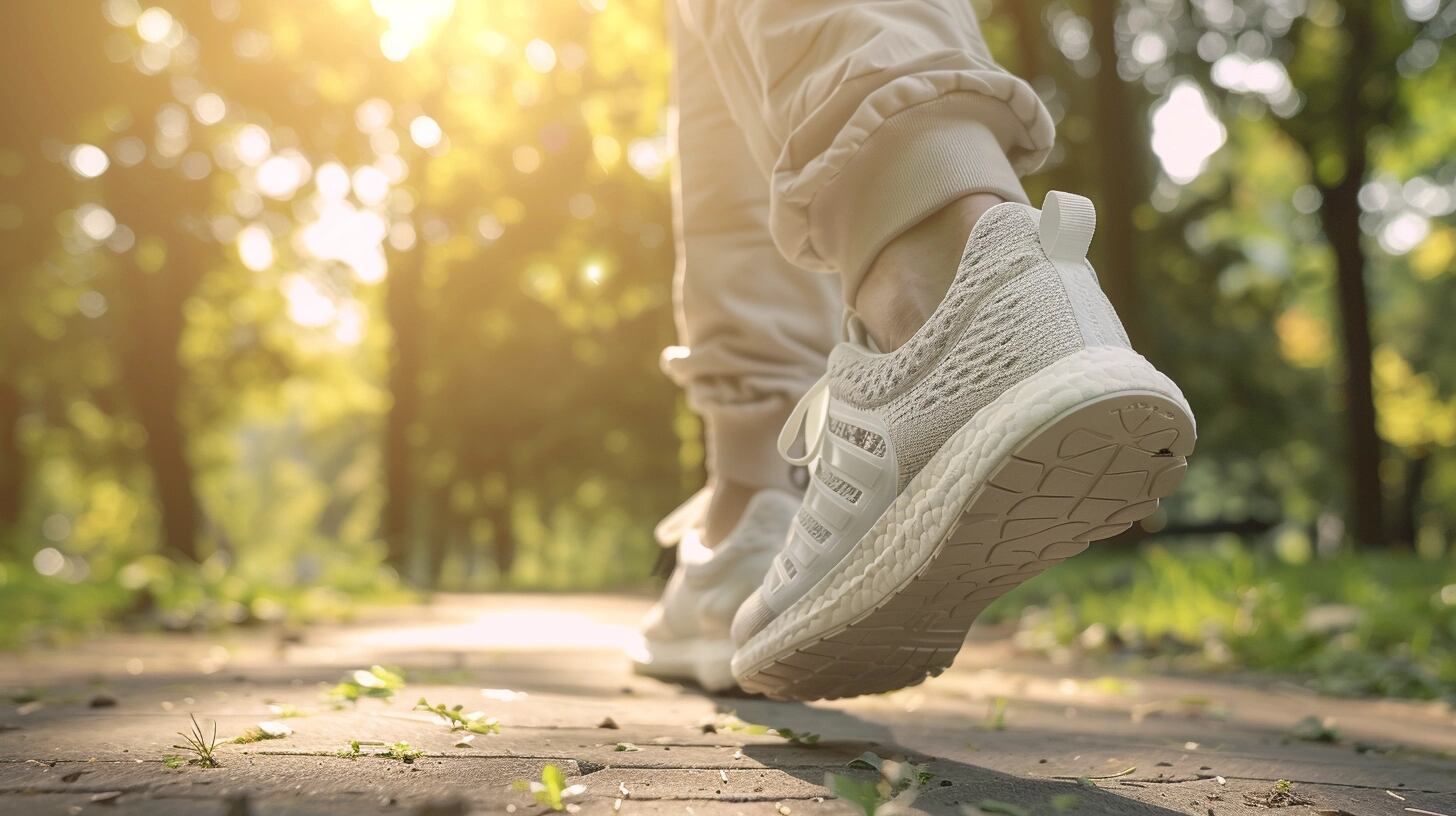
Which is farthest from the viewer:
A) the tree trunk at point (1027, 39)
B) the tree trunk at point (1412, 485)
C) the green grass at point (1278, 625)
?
the tree trunk at point (1412, 485)

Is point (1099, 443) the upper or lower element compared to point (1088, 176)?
lower

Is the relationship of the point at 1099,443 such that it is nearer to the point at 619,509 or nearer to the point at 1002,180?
the point at 1002,180

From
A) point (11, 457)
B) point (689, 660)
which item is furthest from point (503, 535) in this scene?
point (689, 660)

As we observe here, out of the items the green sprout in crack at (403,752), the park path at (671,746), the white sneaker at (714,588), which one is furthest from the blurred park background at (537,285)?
the green sprout in crack at (403,752)

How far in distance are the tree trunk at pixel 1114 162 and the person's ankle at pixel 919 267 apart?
322 inches

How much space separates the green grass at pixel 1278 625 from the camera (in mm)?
3260

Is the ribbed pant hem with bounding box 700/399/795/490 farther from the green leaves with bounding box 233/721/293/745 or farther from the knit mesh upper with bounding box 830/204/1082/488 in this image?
the green leaves with bounding box 233/721/293/745

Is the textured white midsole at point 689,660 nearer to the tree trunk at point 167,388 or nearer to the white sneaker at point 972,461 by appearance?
the white sneaker at point 972,461

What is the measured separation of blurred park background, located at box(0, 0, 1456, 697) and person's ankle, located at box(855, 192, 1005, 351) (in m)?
2.19

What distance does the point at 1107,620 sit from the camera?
15.8 ft

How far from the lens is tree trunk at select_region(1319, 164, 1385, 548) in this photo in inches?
534

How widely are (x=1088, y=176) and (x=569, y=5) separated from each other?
686 cm

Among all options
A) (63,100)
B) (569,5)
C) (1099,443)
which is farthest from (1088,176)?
(1099,443)

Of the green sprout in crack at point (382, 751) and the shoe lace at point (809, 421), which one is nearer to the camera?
the green sprout in crack at point (382, 751)
